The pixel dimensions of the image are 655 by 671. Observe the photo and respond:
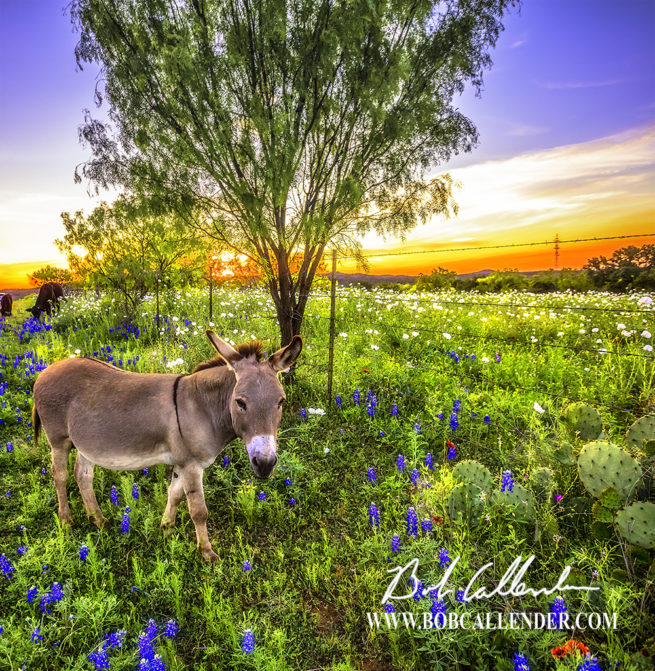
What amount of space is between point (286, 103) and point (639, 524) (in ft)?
19.0

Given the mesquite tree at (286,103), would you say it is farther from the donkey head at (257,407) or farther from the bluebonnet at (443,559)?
the bluebonnet at (443,559)

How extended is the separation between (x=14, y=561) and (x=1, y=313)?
18.0 m

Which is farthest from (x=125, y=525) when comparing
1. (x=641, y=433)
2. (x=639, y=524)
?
(x=641, y=433)

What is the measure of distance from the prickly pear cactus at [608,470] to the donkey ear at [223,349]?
3098mm

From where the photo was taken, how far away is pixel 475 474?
3320 mm

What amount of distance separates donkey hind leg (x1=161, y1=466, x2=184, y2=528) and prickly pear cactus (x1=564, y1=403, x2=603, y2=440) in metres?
4.16

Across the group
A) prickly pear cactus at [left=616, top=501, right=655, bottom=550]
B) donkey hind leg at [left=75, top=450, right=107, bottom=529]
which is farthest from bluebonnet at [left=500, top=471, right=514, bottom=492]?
donkey hind leg at [left=75, top=450, right=107, bottom=529]

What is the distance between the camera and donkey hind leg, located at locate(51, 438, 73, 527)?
11.6 ft

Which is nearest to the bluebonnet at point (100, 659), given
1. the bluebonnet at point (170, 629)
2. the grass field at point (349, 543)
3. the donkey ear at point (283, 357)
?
the grass field at point (349, 543)

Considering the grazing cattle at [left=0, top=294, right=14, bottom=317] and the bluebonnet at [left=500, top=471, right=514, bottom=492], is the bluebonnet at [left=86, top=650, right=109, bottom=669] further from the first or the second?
the grazing cattle at [left=0, top=294, right=14, bottom=317]

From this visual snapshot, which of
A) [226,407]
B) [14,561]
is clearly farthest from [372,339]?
[14,561]

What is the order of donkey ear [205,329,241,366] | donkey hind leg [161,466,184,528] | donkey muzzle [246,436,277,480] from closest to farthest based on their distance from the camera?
donkey muzzle [246,436,277,480], donkey ear [205,329,241,366], donkey hind leg [161,466,184,528]

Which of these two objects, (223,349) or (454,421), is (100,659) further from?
(454,421)

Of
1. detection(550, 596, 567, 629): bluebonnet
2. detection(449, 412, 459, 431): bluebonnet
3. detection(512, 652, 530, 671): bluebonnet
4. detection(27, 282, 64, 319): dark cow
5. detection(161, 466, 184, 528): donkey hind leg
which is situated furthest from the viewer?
detection(27, 282, 64, 319): dark cow
